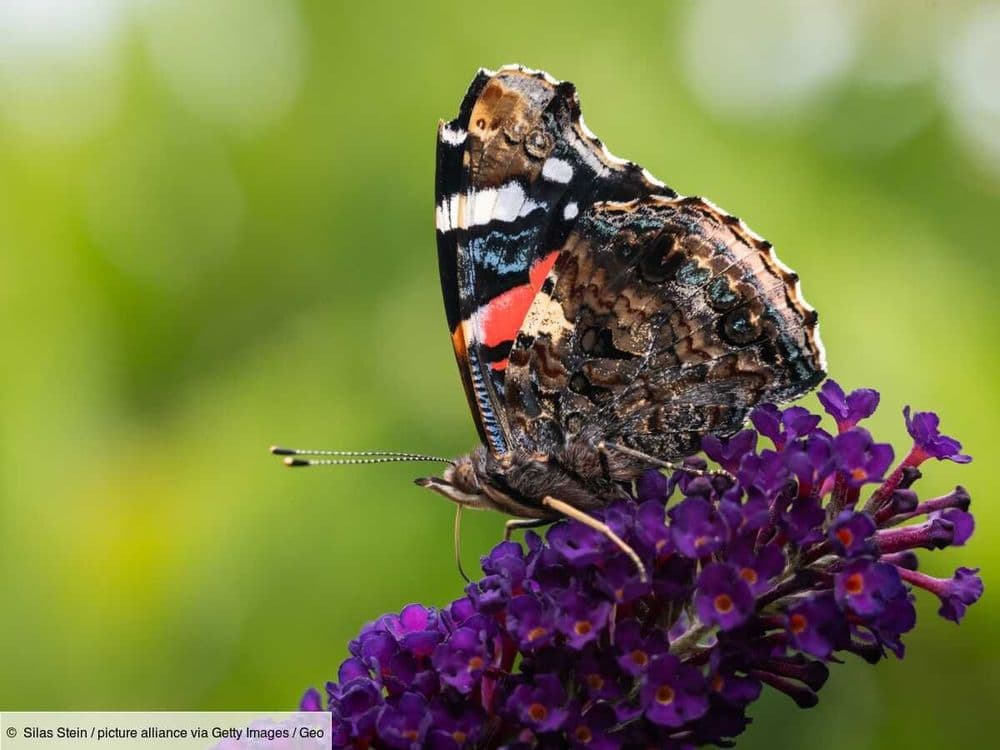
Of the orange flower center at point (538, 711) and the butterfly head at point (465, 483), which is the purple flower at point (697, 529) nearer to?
the orange flower center at point (538, 711)

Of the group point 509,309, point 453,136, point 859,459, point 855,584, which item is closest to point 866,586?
point 855,584

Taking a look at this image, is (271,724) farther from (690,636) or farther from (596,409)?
(596,409)

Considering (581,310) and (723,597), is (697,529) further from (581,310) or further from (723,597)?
(581,310)

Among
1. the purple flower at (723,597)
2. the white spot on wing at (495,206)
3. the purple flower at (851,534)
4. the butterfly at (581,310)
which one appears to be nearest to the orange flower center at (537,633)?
the purple flower at (723,597)

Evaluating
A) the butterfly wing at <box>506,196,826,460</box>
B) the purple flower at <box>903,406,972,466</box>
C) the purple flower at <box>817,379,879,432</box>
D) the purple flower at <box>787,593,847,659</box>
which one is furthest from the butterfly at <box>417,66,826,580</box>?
the purple flower at <box>787,593,847,659</box>

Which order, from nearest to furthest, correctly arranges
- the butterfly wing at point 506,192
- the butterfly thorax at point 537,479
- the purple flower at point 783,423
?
the purple flower at point 783,423 < the butterfly thorax at point 537,479 < the butterfly wing at point 506,192

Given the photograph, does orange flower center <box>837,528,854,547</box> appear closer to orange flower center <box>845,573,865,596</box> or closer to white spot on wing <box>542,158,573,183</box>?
orange flower center <box>845,573,865,596</box>
